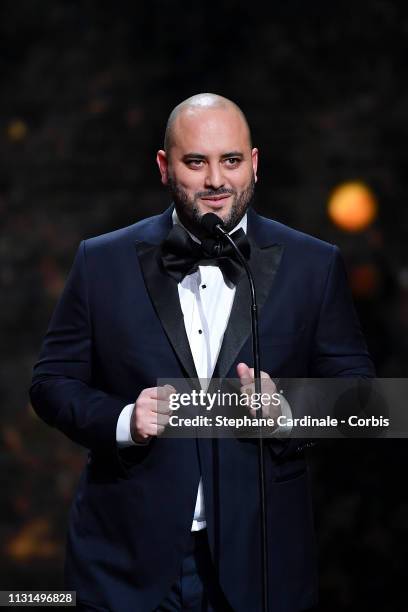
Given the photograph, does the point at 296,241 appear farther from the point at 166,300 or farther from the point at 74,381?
the point at 74,381

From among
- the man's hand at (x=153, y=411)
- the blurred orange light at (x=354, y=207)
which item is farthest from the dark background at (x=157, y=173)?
the man's hand at (x=153, y=411)

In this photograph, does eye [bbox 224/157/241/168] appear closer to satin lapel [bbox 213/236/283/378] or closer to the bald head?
the bald head

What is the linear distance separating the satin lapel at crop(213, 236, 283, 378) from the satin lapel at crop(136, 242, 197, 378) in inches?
2.7

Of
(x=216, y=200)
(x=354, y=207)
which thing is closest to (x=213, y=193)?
(x=216, y=200)

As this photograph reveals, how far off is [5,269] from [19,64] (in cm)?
75

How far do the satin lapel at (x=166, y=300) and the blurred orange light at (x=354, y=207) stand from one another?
5.48 feet

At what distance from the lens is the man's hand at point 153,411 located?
1986 millimetres

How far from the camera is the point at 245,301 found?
2.19 meters

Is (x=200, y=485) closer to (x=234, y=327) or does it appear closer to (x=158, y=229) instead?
(x=234, y=327)

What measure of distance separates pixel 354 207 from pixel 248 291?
67.7 inches

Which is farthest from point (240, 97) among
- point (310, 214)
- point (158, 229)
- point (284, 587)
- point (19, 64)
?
point (284, 587)

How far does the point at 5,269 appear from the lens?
13.2ft

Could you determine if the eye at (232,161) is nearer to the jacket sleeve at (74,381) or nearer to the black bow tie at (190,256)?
the black bow tie at (190,256)

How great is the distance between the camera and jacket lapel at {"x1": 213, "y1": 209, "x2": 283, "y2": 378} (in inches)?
84.2
